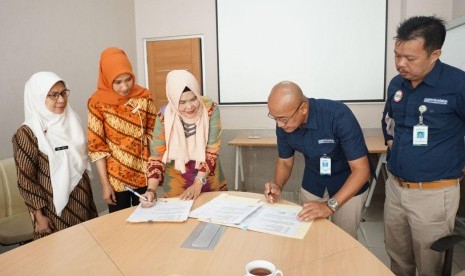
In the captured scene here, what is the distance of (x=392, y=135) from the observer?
186cm

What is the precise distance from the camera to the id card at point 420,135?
152 centimetres

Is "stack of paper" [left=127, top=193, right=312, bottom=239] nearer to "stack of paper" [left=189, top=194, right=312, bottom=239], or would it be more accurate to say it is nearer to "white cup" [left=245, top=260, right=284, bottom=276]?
"stack of paper" [left=189, top=194, right=312, bottom=239]

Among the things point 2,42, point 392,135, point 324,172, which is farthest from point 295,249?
point 2,42

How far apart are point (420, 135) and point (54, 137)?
188 centimetres

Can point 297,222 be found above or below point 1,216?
above

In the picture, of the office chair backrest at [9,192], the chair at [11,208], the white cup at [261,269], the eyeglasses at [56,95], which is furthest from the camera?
the office chair backrest at [9,192]

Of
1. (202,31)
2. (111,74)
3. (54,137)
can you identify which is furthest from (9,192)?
(202,31)

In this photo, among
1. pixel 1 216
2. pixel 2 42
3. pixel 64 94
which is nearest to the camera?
pixel 64 94

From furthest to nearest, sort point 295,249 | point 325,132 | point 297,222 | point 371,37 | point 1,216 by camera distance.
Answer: point 371,37 < point 1,216 < point 325,132 < point 297,222 < point 295,249

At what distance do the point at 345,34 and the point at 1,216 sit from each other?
372 cm

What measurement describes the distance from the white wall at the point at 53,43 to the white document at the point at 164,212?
166cm

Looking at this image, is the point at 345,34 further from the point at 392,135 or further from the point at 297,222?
the point at 297,222

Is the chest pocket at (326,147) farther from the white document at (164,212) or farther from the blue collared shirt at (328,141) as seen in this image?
the white document at (164,212)

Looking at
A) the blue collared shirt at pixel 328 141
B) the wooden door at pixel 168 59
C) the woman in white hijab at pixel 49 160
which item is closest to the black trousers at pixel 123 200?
the woman in white hijab at pixel 49 160
